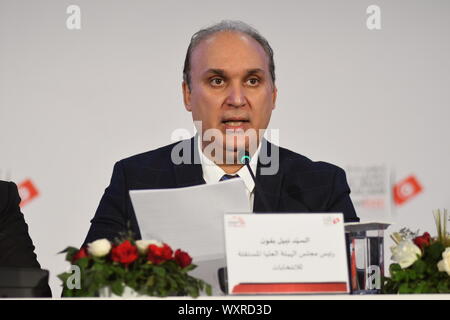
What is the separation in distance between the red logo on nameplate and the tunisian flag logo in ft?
5.23

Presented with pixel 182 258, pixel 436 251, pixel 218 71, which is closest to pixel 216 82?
pixel 218 71

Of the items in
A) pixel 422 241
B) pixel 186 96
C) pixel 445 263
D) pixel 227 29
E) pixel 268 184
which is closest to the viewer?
pixel 445 263

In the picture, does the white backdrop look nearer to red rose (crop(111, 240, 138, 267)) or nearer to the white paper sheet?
the white paper sheet

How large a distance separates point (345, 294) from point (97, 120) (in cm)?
168

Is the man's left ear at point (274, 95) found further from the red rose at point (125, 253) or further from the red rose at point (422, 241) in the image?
the red rose at point (125, 253)

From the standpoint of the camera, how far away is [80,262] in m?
2.20

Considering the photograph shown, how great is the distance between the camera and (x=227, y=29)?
3195 millimetres

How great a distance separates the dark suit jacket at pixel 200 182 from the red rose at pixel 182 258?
2.29ft

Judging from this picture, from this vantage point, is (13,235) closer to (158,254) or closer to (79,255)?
(79,255)

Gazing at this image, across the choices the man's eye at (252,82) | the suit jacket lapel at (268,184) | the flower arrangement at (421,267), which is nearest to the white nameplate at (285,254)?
the flower arrangement at (421,267)

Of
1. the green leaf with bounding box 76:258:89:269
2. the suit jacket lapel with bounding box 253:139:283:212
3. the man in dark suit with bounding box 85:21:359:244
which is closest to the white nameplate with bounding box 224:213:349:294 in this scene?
the green leaf with bounding box 76:258:89:269

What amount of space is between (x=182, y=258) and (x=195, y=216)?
0.16 meters

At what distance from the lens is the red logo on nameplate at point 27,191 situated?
3383 mm

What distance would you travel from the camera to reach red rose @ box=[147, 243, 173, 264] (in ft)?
7.19
